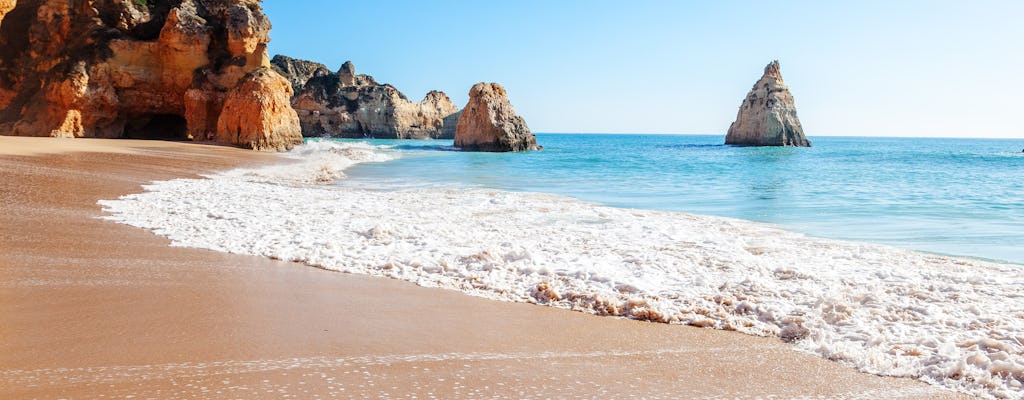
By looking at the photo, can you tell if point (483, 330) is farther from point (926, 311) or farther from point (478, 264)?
point (926, 311)

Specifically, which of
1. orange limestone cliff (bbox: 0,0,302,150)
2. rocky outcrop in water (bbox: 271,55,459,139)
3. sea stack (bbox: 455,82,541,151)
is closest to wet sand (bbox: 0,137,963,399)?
orange limestone cliff (bbox: 0,0,302,150)

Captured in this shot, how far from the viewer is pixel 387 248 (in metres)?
6.32

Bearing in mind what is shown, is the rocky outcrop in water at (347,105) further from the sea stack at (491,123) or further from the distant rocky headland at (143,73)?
the distant rocky headland at (143,73)

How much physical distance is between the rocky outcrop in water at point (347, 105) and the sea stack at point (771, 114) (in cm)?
4108

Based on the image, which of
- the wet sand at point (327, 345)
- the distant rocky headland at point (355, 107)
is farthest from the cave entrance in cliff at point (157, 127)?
the wet sand at point (327, 345)

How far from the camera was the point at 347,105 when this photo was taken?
243 ft

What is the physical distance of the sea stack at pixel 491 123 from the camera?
1780 inches

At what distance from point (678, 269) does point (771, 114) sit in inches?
2459

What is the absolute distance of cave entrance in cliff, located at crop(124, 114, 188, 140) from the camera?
3162 centimetres

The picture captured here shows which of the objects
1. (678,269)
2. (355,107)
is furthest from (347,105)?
(678,269)

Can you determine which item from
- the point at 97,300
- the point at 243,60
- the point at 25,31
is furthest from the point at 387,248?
the point at 25,31

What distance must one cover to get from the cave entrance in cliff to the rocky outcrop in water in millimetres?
40147

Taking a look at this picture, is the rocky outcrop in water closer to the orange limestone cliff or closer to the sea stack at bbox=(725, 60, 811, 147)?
the sea stack at bbox=(725, 60, 811, 147)

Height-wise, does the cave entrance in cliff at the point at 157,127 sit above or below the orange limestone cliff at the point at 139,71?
below
